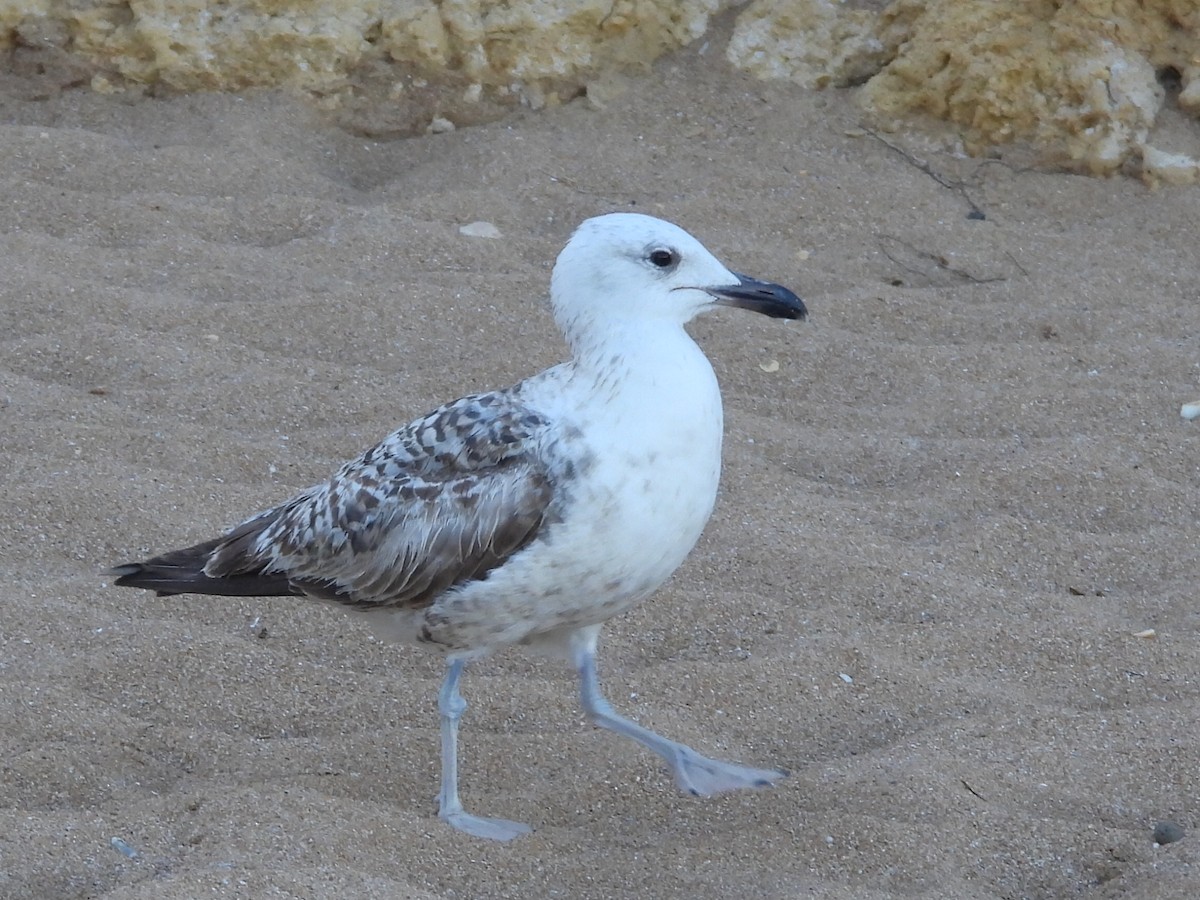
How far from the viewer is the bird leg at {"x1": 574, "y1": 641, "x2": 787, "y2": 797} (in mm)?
3344

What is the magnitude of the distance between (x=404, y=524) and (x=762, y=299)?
91 cm

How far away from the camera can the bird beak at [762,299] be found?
342 centimetres

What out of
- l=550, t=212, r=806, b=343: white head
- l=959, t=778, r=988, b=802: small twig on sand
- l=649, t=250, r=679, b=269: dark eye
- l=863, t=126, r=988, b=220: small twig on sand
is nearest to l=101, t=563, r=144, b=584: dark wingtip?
l=550, t=212, r=806, b=343: white head

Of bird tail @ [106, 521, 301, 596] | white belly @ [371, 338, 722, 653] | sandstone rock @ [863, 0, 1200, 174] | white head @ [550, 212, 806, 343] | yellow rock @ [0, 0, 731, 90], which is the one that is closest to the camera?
white belly @ [371, 338, 722, 653]

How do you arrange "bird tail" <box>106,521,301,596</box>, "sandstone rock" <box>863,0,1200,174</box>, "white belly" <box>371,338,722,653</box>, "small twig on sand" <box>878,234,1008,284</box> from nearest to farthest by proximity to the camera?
"white belly" <box>371,338,722,653</box> < "bird tail" <box>106,521,301,596</box> < "small twig on sand" <box>878,234,1008,284</box> < "sandstone rock" <box>863,0,1200,174</box>

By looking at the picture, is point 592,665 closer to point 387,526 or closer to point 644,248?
point 387,526

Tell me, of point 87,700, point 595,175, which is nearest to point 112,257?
point 595,175

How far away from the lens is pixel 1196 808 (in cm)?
323

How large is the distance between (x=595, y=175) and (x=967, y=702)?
292 cm

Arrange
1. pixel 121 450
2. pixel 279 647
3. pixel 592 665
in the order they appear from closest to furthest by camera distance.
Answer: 1. pixel 592 665
2. pixel 279 647
3. pixel 121 450

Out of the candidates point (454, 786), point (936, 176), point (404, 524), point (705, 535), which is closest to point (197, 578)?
point (404, 524)

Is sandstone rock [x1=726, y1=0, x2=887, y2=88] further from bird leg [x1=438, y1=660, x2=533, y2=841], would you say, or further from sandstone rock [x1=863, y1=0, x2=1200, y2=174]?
bird leg [x1=438, y1=660, x2=533, y2=841]

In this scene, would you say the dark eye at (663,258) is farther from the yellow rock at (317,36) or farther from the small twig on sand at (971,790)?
the yellow rock at (317,36)

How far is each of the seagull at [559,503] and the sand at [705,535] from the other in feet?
0.80
